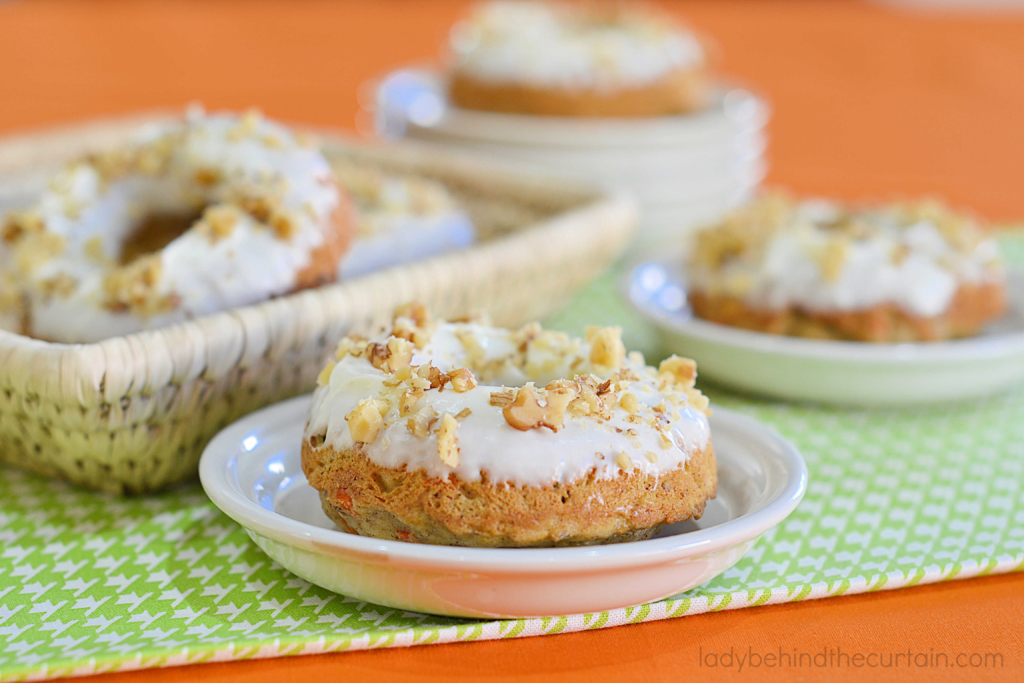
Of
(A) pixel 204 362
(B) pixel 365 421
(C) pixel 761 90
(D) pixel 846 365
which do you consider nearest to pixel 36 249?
(A) pixel 204 362

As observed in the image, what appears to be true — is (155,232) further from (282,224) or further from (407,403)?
(407,403)

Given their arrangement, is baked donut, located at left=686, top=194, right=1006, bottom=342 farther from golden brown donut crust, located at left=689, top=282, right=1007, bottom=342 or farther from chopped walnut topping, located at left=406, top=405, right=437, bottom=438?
chopped walnut topping, located at left=406, top=405, right=437, bottom=438

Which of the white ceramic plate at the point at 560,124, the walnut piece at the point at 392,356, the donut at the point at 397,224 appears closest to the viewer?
the walnut piece at the point at 392,356

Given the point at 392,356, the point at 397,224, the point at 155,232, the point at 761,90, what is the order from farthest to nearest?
the point at 761,90 < the point at 397,224 < the point at 155,232 < the point at 392,356

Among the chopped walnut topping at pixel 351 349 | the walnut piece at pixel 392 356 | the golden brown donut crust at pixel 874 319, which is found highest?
the walnut piece at pixel 392 356

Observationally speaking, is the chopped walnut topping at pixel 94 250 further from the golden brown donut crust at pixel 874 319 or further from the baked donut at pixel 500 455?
the golden brown donut crust at pixel 874 319

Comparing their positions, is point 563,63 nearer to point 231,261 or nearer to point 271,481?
point 231,261

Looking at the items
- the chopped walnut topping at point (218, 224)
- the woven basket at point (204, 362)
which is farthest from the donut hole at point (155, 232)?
Answer: the woven basket at point (204, 362)
